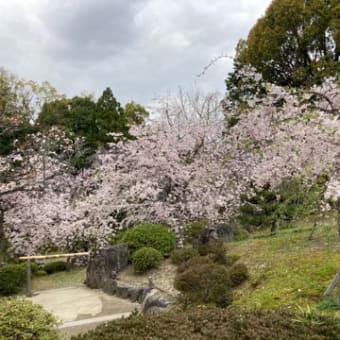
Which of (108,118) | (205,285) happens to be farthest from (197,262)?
(108,118)

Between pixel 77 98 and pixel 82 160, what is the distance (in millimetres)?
6703

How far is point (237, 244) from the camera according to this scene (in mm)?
9945

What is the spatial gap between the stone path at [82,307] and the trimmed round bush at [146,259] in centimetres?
91

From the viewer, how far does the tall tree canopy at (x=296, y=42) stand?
16.9 m

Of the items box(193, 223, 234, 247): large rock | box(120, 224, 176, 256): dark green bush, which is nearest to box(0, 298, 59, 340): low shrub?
box(120, 224, 176, 256): dark green bush

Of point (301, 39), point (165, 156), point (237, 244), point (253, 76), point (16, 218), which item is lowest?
point (237, 244)

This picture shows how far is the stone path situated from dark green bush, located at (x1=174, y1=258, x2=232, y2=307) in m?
1.29

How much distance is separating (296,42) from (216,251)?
1252cm

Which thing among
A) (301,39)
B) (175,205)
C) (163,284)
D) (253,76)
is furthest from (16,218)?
(301,39)

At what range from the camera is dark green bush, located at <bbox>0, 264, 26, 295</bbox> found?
10633 millimetres

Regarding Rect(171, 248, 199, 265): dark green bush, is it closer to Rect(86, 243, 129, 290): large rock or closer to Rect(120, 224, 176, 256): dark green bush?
Rect(120, 224, 176, 256): dark green bush

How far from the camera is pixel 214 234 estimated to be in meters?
10.2

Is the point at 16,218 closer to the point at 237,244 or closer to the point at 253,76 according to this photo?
the point at 237,244

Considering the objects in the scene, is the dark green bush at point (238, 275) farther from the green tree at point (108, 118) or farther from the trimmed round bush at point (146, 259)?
the green tree at point (108, 118)
